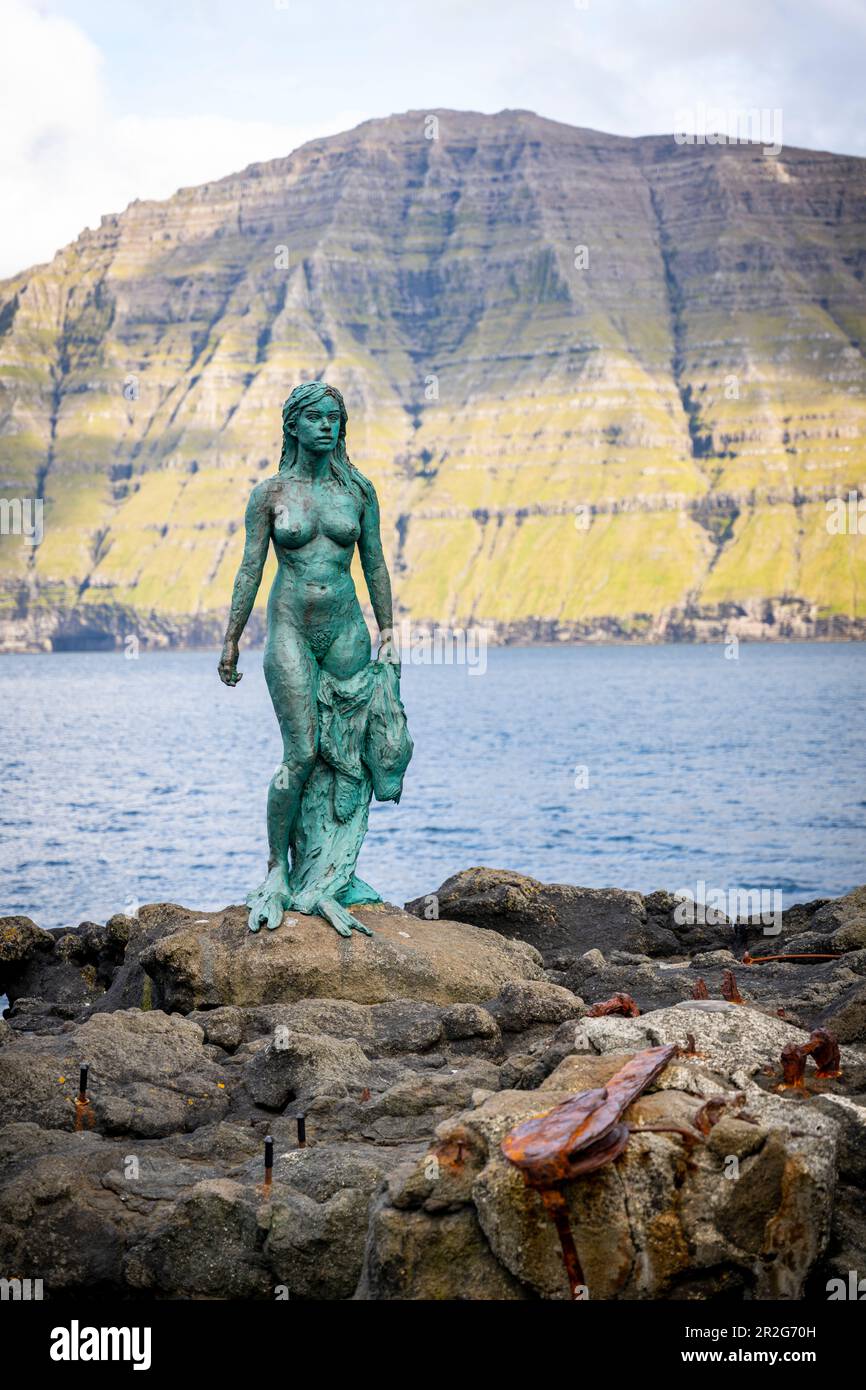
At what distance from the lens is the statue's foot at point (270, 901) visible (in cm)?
1403

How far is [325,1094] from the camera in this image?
10.5 m

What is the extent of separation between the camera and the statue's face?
14.3 meters

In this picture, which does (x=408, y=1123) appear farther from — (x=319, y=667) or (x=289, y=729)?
(x=319, y=667)

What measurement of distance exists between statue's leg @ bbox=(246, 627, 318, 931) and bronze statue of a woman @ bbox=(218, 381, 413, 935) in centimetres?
1

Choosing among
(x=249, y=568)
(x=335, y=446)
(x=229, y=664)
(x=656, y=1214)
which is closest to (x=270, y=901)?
(x=229, y=664)

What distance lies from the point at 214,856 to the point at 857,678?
4810 inches

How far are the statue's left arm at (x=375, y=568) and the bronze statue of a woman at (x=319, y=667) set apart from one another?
0.02 metres

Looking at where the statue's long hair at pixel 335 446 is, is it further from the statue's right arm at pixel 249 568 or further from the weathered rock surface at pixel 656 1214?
the weathered rock surface at pixel 656 1214

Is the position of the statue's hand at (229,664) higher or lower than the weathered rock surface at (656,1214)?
higher

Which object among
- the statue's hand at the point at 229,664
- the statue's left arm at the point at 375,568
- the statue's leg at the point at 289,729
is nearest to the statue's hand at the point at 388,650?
the statue's left arm at the point at 375,568

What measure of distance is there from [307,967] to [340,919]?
61cm

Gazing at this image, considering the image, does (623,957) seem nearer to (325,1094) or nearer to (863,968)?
(863,968)

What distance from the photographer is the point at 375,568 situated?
15242 millimetres

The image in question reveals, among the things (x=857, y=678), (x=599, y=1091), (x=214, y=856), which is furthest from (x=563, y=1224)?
(x=857, y=678)
